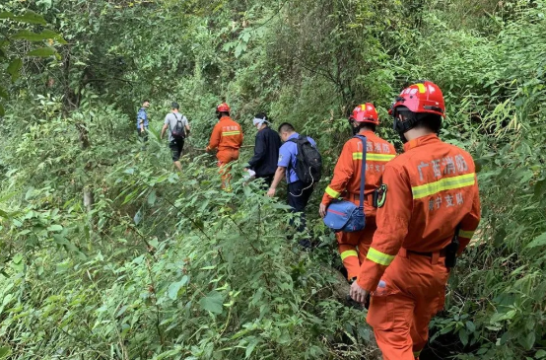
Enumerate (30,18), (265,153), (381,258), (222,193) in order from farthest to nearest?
(265,153), (222,193), (381,258), (30,18)

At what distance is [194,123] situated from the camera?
39.2 feet

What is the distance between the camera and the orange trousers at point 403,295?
8.95 ft

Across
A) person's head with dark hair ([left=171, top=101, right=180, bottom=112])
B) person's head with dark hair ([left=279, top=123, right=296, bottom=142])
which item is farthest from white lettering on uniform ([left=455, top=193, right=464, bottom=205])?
person's head with dark hair ([left=171, top=101, right=180, bottom=112])

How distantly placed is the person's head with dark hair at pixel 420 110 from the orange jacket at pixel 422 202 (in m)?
0.08

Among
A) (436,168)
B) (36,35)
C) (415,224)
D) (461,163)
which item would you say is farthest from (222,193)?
(36,35)

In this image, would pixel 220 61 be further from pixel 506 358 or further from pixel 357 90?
pixel 506 358

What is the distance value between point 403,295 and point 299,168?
3176mm

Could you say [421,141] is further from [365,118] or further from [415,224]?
[365,118]

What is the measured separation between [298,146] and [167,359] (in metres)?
3.39

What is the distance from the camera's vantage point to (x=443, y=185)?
2.69 m

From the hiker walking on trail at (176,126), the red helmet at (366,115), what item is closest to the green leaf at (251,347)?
the red helmet at (366,115)

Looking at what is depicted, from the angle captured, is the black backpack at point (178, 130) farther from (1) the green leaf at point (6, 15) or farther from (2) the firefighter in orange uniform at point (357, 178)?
(1) the green leaf at point (6, 15)

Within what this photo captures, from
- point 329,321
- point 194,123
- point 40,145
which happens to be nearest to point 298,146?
point 329,321

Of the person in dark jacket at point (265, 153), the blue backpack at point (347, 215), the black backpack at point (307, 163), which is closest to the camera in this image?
the blue backpack at point (347, 215)
